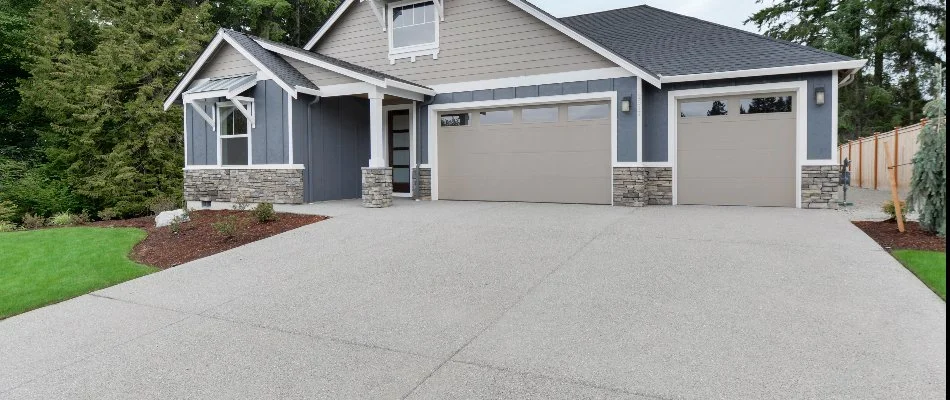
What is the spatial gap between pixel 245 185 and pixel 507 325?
9776 millimetres

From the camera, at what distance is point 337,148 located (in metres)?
12.4

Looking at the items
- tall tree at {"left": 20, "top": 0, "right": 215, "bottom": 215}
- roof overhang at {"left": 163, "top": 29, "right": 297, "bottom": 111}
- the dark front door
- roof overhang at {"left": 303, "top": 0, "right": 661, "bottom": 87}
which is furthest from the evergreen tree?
tall tree at {"left": 20, "top": 0, "right": 215, "bottom": 215}

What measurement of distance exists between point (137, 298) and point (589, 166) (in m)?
8.37

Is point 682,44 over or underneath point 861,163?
over

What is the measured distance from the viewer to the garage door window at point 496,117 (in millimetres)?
11680

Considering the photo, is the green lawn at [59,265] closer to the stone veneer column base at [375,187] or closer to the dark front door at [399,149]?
the stone veneer column base at [375,187]

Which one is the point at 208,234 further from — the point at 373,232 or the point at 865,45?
the point at 865,45

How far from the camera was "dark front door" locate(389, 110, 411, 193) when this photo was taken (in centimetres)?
1313

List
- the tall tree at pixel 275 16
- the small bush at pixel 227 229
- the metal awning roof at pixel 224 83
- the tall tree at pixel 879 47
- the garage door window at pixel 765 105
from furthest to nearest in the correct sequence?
the tall tree at pixel 879 47, the tall tree at pixel 275 16, the metal awning roof at pixel 224 83, the garage door window at pixel 765 105, the small bush at pixel 227 229

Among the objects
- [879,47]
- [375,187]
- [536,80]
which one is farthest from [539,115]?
[879,47]

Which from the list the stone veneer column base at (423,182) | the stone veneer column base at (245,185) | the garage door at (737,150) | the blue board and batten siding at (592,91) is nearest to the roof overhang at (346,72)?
the blue board and batten siding at (592,91)

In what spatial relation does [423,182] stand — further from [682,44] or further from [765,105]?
[765,105]

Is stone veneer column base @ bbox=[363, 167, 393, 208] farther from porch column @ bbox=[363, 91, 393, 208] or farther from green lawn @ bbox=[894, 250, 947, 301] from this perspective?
green lawn @ bbox=[894, 250, 947, 301]

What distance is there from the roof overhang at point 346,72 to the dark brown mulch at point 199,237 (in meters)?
2.99
